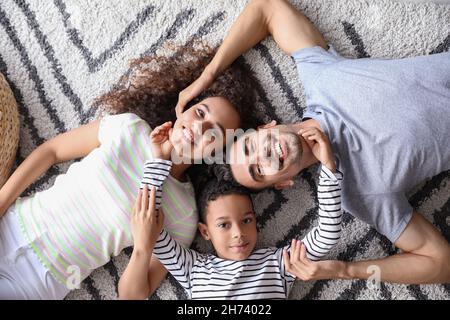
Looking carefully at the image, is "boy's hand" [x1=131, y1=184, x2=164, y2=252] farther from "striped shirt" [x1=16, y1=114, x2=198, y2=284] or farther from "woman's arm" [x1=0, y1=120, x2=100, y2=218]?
"woman's arm" [x1=0, y1=120, x2=100, y2=218]

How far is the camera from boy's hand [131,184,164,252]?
112cm

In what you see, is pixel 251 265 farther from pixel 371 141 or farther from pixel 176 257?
pixel 371 141

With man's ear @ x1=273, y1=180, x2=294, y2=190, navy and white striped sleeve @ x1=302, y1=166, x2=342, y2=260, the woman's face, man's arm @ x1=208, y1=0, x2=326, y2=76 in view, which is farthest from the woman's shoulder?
navy and white striped sleeve @ x1=302, y1=166, x2=342, y2=260

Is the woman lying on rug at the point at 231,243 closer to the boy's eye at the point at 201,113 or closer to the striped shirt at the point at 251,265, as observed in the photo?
the striped shirt at the point at 251,265

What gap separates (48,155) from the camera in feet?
4.02

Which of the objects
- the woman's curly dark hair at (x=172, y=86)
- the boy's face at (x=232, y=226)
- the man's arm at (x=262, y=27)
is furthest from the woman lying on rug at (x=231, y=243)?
the man's arm at (x=262, y=27)

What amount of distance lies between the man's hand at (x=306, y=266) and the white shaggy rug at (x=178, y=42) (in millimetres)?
81

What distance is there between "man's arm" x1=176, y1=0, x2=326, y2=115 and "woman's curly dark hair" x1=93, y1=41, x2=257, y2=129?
36 millimetres

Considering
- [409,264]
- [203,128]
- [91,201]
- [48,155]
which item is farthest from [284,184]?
[48,155]

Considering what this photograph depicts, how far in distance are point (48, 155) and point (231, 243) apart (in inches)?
19.1

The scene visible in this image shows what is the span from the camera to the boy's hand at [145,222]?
1.12 metres
